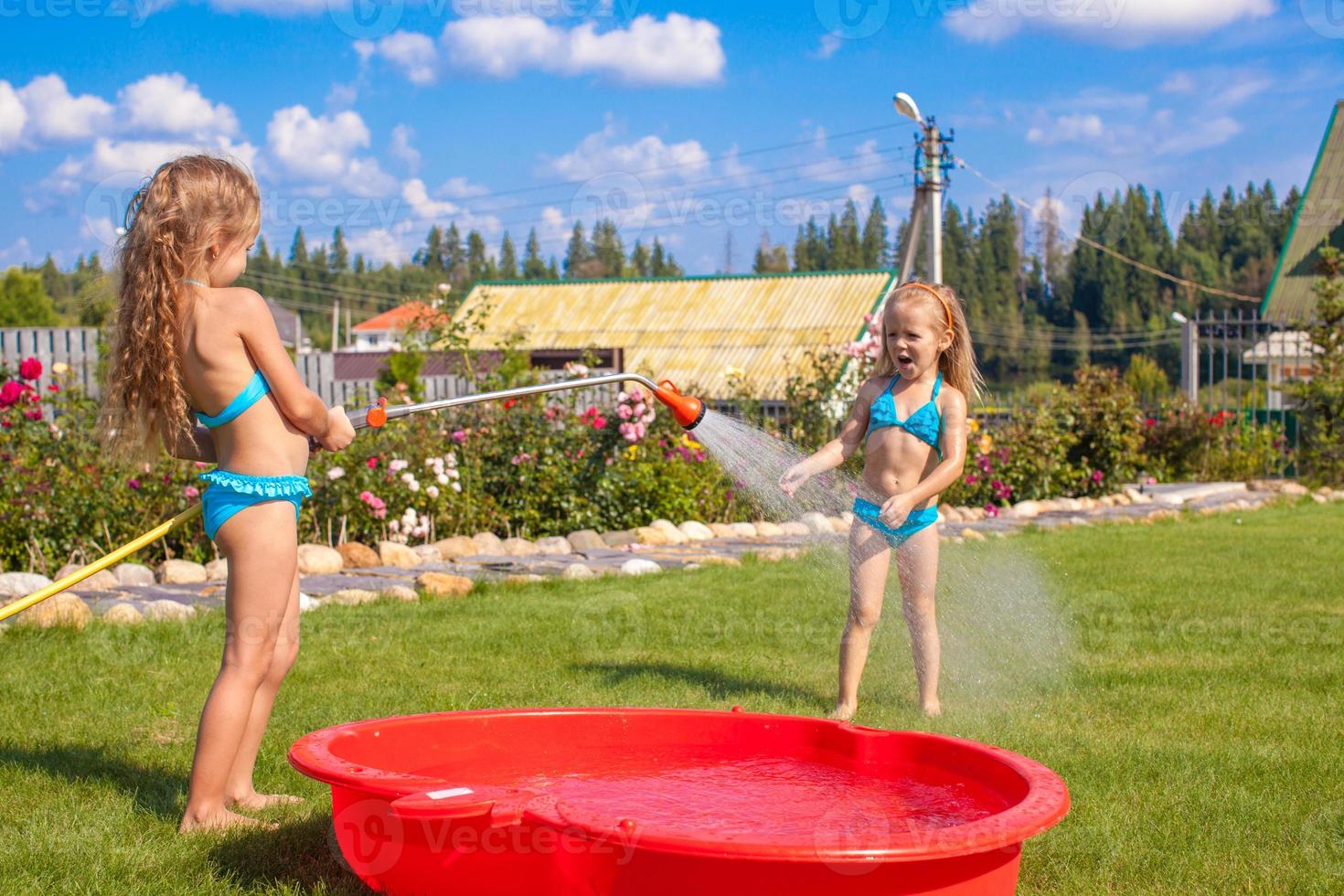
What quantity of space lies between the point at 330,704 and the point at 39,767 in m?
0.88

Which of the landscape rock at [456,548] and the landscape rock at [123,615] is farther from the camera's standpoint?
the landscape rock at [456,548]

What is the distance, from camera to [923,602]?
12.4ft

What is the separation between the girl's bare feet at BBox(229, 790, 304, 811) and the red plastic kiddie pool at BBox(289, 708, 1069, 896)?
339 mm

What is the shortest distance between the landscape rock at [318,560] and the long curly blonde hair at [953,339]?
358 cm

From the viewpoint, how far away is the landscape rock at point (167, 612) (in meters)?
5.07

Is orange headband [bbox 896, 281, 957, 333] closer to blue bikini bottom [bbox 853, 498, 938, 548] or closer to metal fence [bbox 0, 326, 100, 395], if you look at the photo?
blue bikini bottom [bbox 853, 498, 938, 548]

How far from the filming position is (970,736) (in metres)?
3.41

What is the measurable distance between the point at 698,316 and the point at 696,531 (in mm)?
14629

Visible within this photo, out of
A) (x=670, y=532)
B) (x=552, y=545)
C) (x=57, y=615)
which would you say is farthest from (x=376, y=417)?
(x=670, y=532)

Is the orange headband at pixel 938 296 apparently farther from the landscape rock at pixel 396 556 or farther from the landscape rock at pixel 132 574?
the landscape rock at pixel 132 574

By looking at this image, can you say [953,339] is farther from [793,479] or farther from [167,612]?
[167,612]

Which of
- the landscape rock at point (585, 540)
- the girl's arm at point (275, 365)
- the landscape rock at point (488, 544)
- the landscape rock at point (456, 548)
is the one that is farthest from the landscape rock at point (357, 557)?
the girl's arm at point (275, 365)

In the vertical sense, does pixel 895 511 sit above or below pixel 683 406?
below

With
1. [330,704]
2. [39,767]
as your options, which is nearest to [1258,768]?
[330,704]
